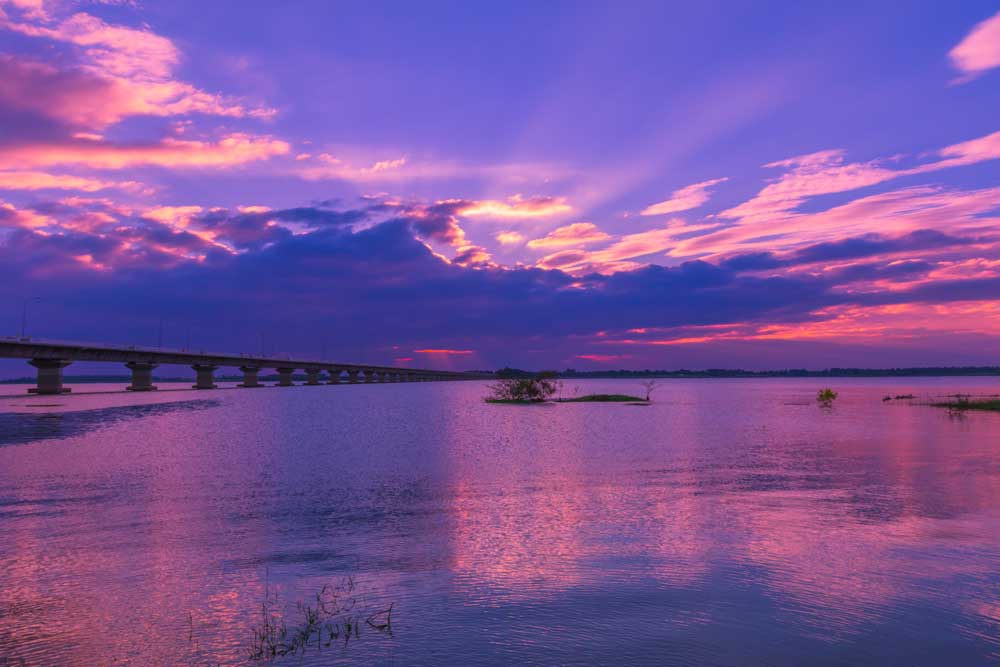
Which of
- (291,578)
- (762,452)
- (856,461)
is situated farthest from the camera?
(762,452)

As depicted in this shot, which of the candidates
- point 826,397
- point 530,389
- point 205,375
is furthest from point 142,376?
point 826,397

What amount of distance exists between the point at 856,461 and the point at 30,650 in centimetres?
3174

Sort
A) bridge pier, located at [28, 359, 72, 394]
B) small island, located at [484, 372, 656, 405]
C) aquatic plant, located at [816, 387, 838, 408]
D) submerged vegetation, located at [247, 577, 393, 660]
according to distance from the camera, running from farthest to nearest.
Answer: bridge pier, located at [28, 359, 72, 394]
small island, located at [484, 372, 656, 405]
aquatic plant, located at [816, 387, 838, 408]
submerged vegetation, located at [247, 577, 393, 660]

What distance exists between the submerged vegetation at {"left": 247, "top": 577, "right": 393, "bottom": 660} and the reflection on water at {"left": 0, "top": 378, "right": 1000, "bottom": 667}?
0.26 metres

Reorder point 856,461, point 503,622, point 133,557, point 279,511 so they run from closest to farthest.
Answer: point 503,622 < point 133,557 < point 279,511 < point 856,461

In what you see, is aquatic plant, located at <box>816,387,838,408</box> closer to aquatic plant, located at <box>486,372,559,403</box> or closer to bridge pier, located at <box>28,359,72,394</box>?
aquatic plant, located at <box>486,372,559,403</box>

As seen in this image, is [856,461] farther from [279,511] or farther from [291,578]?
[291,578]

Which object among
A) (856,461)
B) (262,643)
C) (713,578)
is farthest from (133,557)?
(856,461)

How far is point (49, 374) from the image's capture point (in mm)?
127500

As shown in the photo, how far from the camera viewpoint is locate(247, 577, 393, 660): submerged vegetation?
9.30 m

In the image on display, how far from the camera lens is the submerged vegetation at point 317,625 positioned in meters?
9.30

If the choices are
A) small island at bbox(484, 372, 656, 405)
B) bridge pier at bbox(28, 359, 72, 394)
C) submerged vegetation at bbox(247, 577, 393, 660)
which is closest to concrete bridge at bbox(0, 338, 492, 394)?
bridge pier at bbox(28, 359, 72, 394)

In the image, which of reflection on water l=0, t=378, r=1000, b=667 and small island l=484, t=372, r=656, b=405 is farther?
small island l=484, t=372, r=656, b=405

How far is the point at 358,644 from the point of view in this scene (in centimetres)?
940
